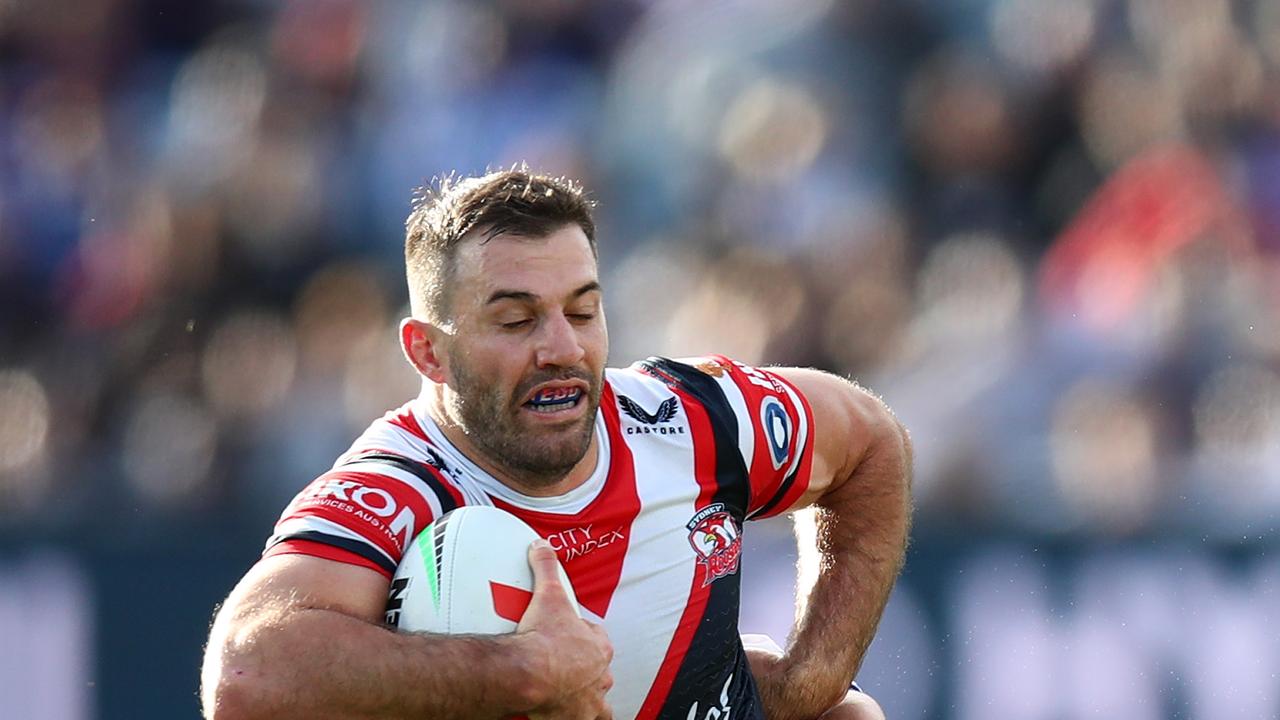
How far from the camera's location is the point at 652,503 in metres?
4.87

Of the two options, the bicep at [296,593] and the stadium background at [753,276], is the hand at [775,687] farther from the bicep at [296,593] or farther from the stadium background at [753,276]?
the bicep at [296,593]

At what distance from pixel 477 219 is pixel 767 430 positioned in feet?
3.62

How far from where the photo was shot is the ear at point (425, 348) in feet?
15.4

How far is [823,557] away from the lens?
18.4 ft

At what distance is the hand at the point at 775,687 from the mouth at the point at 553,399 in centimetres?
123

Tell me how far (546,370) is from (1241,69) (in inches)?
197

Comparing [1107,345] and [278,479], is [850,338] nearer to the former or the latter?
[1107,345]

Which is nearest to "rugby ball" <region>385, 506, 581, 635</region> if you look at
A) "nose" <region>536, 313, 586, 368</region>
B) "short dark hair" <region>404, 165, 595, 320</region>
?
"nose" <region>536, 313, 586, 368</region>

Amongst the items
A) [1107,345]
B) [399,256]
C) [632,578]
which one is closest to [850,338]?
[1107,345]

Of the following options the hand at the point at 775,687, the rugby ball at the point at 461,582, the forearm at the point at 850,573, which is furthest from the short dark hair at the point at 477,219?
the hand at the point at 775,687

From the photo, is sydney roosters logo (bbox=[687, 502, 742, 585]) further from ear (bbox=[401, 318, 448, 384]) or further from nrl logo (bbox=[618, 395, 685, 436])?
ear (bbox=[401, 318, 448, 384])

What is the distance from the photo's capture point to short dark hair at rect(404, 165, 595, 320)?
4.60 m

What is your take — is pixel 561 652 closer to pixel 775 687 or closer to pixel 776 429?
pixel 776 429

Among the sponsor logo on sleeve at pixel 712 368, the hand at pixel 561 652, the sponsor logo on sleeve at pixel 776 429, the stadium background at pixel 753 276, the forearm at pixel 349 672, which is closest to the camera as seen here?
the forearm at pixel 349 672
